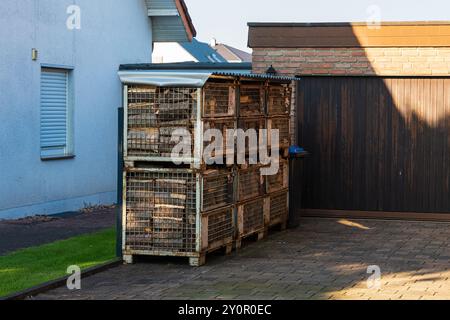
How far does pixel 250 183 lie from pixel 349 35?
465 cm

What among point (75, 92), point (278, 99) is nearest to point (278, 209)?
point (278, 99)

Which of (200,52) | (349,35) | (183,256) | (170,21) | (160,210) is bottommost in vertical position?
(183,256)

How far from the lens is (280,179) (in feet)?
51.2

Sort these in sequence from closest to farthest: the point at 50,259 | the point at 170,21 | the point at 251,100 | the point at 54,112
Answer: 1. the point at 50,259
2. the point at 251,100
3. the point at 54,112
4. the point at 170,21

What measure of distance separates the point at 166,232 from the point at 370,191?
6283 mm

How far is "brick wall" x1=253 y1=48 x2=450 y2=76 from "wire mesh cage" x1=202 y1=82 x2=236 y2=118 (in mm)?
4680

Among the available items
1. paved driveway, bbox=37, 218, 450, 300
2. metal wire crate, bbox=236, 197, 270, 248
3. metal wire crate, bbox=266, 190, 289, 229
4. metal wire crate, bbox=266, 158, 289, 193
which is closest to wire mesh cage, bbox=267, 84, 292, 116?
metal wire crate, bbox=266, 158, 289, 193

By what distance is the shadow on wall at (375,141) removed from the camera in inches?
671

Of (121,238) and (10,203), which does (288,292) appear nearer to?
(121,238)

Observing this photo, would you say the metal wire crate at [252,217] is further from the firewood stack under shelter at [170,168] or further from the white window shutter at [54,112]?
the white window shutter at [54,112]

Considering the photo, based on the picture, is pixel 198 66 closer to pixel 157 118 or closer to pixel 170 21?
pixel 170 21

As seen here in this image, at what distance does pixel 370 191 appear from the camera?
17281 millimetres

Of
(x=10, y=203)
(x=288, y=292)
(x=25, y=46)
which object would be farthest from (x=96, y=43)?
(x=288, y=292)

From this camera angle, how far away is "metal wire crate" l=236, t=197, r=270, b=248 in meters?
13.4
